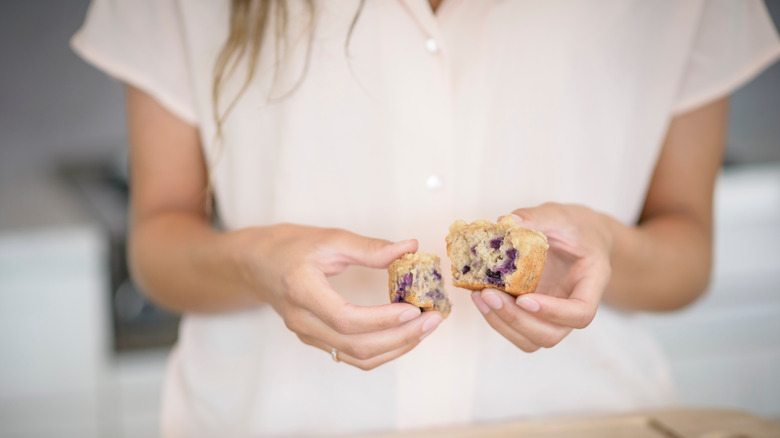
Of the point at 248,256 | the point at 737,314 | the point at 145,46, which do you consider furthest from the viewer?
the point at 737,314

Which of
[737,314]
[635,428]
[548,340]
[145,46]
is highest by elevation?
[145,46]

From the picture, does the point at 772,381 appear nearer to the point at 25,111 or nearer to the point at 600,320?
the point at 600,320

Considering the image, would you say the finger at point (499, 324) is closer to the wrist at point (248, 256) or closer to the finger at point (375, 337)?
the finger at point (375, 337)

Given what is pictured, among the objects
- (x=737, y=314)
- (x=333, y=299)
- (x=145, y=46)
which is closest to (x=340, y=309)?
(x=333, y=299)

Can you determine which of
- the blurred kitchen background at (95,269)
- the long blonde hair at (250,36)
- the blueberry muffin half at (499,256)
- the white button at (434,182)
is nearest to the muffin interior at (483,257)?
the blueberry muffin half at (499,256)

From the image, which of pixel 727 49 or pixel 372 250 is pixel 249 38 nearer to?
pixel 372 250

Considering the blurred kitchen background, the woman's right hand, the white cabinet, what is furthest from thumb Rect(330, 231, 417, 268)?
the white cabinet

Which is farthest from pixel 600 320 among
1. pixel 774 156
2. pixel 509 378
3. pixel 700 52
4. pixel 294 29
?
pixel 774 156
